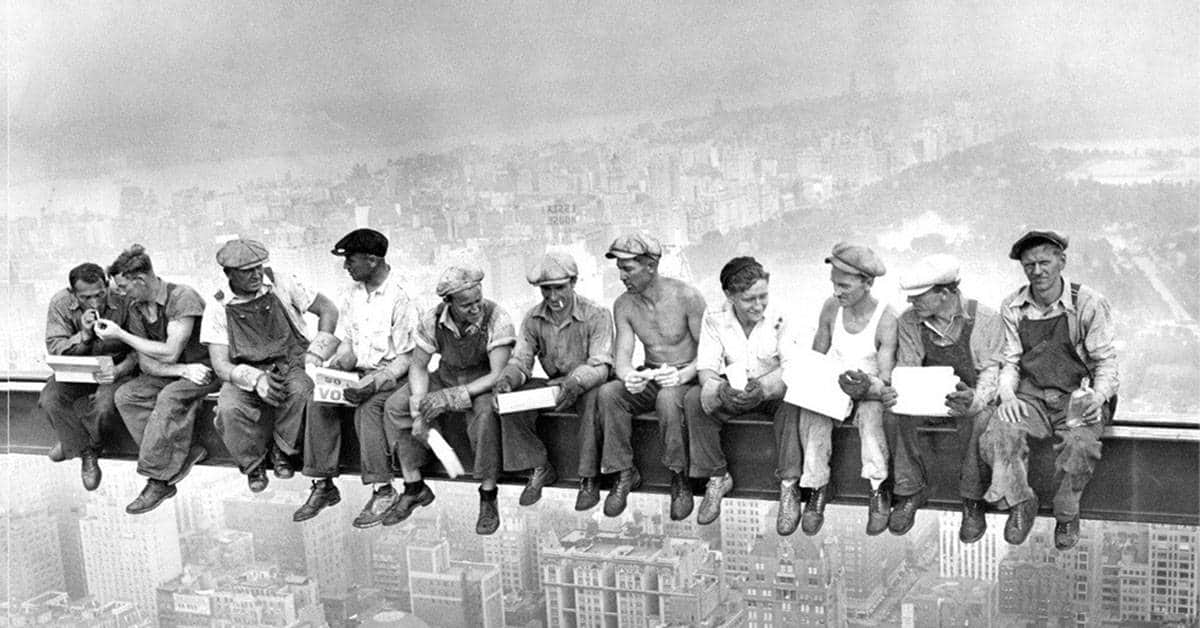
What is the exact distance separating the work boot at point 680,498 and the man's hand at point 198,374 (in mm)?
3191

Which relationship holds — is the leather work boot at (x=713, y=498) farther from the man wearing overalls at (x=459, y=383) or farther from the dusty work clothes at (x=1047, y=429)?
the dusty work clothes at (x=1047, y=429)

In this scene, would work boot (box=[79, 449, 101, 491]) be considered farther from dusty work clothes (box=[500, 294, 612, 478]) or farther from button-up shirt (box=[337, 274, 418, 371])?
dusty work clothes (box=[500, 294, 612, 478])

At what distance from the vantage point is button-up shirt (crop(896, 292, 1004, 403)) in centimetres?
613

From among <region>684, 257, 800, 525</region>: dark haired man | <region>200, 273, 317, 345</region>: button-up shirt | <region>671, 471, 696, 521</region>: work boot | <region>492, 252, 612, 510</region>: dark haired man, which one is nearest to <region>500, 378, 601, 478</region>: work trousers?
<region>492, 252, 612, 510</region>: dark haired man

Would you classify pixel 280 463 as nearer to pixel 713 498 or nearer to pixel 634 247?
pixel 634 247

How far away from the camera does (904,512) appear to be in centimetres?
621

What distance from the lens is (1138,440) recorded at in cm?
617

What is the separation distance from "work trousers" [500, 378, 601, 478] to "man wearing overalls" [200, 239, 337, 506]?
138 centimetres

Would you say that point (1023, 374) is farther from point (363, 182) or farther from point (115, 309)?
point (363, 182)

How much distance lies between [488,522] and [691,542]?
324cm

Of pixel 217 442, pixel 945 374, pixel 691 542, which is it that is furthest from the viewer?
pixel 691 542

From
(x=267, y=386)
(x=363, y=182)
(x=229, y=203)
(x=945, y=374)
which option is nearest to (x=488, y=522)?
(x=267, y=386)

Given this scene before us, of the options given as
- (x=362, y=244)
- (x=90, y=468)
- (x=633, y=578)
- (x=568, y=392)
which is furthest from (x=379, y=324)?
(x=633, y=578)

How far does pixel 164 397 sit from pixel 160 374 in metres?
0.27
